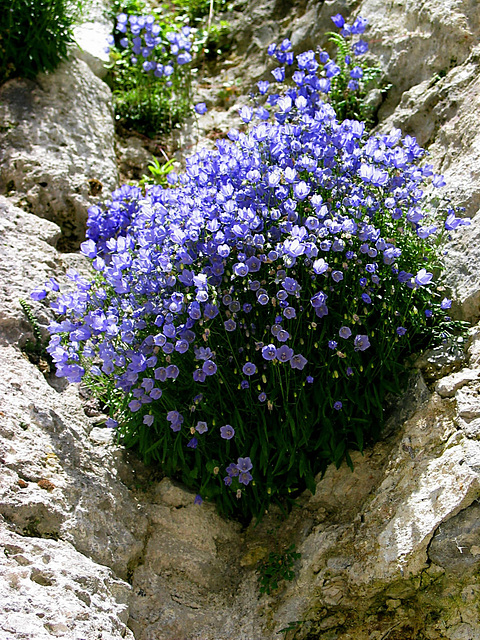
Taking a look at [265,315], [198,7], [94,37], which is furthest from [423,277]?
[198,7]

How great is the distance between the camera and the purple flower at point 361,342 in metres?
2.88

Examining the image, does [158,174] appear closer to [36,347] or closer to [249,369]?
[36,347]

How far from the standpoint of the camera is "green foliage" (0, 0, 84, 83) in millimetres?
4656

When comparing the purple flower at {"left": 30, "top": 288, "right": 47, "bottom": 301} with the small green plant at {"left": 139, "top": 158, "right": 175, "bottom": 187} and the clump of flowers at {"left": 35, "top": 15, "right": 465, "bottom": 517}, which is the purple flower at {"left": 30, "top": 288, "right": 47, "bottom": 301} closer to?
the clump of flowers at {"left": 35, "top": 15, "right": 465, "bottom": 517}

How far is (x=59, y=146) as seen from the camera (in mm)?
4699

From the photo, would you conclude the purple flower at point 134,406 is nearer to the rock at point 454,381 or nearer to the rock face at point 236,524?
the rock face at point 236,524

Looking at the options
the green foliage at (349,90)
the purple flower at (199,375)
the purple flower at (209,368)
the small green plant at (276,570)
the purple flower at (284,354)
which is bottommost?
the small green plant at (276,570)

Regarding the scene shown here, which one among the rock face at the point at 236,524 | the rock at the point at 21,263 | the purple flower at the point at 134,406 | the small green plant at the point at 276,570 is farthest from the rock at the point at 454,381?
the rock at the point at 21,263

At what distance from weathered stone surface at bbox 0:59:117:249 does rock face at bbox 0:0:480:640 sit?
0.43 meters

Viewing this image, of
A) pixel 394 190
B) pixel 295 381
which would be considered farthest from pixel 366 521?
pixel 394 190

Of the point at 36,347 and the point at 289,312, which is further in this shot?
the point at 36,347


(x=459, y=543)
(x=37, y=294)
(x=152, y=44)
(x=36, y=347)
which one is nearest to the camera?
(x=459, y=543)

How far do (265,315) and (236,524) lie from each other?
1134 millimetres

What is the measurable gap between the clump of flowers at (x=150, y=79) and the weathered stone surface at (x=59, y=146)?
588mm
